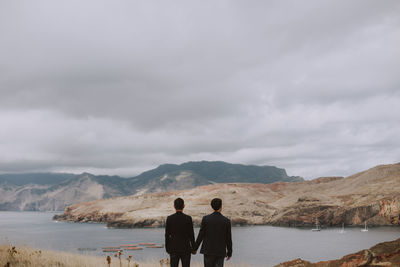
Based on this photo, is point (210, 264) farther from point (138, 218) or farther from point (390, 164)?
point (390, 164)

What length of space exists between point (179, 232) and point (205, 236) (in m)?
0.72

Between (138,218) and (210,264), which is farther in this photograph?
(138,218)

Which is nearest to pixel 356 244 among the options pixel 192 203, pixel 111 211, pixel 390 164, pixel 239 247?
pixel 239 247

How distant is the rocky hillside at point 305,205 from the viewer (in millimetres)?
123438

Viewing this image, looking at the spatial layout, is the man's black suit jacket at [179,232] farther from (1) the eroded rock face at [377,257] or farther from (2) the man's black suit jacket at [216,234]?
(1) the eroded rock face at [377,257]

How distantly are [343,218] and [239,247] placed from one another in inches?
2769

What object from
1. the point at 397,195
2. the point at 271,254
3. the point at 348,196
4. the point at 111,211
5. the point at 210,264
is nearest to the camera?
the point at 210,264

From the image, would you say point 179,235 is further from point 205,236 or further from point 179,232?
point 205,236

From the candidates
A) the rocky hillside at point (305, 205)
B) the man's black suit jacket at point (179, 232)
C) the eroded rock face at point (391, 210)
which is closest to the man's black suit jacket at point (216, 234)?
the man's black suit jacket at point (179, 232)

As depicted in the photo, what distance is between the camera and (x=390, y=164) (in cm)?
17862

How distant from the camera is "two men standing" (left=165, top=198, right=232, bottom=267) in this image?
1028 cm

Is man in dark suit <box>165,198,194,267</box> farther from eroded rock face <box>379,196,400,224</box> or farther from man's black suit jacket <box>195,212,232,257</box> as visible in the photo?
eroded rock face <box>379,196,400,224</box>

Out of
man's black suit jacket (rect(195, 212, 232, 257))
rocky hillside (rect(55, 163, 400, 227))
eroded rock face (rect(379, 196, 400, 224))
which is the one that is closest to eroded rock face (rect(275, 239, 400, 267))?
man's black suit jacket (rect(195, 212, 232, 257))

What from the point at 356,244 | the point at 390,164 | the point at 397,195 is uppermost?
the point at 390,164
